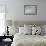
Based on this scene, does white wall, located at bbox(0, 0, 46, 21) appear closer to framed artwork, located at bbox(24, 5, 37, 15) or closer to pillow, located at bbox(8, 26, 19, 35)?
framed artwork, located at bbox(24, 5, 37, 15)

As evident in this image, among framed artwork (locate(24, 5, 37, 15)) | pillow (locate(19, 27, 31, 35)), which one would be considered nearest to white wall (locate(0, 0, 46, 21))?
framed artwork (locate(24, 5, 37, 15))

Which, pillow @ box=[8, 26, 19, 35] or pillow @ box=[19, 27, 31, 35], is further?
pillow @ box=[8, 26, 19, 35]

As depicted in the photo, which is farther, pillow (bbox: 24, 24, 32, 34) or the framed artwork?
the framed artwork

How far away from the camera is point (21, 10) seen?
4754mm

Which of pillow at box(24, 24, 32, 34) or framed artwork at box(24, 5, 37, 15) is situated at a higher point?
framed artwork at box(24, 5, 37, 15)

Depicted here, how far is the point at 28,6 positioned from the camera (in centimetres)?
477

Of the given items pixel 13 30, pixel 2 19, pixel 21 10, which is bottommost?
pixel 13 30

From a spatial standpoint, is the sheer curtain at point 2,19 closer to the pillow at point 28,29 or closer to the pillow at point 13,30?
the pillow at point 13,30

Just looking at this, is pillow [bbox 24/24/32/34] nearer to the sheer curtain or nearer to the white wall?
the white wall

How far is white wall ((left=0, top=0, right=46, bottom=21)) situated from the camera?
4.73 m

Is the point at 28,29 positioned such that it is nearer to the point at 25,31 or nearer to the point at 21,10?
the point at 25,31

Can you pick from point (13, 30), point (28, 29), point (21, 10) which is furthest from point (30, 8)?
point (13, 30)

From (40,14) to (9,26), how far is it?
136 centimetres

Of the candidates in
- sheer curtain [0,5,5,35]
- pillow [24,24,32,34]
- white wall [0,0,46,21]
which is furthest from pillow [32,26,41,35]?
sheer curtain [0,5,5,35]
